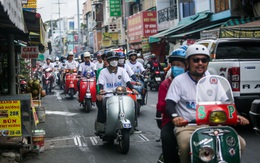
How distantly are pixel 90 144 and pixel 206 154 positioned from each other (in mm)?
5761

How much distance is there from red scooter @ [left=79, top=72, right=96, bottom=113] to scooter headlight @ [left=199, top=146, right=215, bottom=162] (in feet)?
36.6

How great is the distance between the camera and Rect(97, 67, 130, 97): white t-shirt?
32.8 feet

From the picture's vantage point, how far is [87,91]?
627 inches

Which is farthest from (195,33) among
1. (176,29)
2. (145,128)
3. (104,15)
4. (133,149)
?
(104,15)

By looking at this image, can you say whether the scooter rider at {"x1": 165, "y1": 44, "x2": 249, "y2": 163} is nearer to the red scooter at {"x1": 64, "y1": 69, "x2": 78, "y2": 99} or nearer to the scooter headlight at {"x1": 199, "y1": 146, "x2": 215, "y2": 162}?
the scooter headlight at {"x1": 199, "y1": 146, "x2": 215, "y2": 162}

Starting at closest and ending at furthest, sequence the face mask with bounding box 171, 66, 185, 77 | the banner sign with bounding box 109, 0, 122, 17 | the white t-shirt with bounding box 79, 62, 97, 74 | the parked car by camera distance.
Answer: the face mask with bounding box 171, 66, 185, 77
the parked car
the white t-shirt with bounding box 79, 62, 97, 74
the banner sign with bounding box 109, 0, 122, 17

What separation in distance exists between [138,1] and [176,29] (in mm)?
20573

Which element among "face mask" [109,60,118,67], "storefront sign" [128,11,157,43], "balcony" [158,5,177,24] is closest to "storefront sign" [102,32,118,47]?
"storefront sign" [128,11,157,43]

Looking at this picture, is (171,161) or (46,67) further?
(46,67)

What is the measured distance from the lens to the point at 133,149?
31.2ft

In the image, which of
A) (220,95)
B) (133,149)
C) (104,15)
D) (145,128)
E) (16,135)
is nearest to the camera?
(220,95)

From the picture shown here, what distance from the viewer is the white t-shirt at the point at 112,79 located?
9993mm

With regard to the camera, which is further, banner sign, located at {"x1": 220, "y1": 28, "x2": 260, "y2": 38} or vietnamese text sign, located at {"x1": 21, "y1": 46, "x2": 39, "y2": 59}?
vietnamese text sign, located at {"x1": 21, "y1": 46, "x2": 39, "y2": 59}

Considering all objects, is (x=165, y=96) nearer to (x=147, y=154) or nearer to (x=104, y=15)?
(x=147, y=154)
